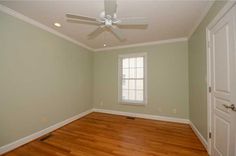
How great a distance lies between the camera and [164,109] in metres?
3.55

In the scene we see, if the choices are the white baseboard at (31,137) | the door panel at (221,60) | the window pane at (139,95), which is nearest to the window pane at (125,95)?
the window pane at (139,95)

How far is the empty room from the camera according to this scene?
67.7 inches

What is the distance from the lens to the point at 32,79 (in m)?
2.43

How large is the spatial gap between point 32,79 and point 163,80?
11.5 ft

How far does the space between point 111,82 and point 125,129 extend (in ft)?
6.08

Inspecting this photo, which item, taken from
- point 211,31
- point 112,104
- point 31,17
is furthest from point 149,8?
point 112,104

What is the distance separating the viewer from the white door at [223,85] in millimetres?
1344

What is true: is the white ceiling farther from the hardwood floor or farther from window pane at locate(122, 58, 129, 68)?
the hardwood floor

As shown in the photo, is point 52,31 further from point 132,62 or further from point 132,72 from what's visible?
point 132,72

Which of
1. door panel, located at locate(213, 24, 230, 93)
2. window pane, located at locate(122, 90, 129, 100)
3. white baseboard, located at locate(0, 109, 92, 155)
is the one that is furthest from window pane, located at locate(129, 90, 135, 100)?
door panel, located at locate(213, 24, 230, 93)

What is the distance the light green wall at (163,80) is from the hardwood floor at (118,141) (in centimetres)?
57

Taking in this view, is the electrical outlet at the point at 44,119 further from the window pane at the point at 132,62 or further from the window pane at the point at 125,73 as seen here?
the window pane at the point at 132,62

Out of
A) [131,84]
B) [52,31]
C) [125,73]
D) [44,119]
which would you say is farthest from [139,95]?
[52,31]

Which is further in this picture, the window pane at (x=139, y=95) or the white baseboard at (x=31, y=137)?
the window pane at (x=139, y=95)
